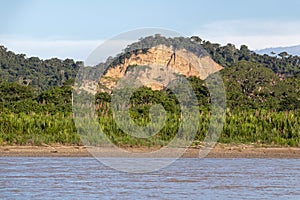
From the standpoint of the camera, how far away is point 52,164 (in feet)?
55.4

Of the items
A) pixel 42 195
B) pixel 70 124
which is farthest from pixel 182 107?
pixel 42 195

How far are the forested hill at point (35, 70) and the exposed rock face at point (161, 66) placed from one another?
8.12m

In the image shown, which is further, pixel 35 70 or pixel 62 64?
pixel 62 64

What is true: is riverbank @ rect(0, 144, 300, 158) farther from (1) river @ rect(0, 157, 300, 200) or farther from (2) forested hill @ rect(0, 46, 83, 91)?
(2) forested hill @ rect(0, 46, 83, 91)

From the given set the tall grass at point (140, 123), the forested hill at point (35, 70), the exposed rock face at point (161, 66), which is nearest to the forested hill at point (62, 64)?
the forested hill at point (35, 70)

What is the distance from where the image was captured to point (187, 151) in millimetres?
19812

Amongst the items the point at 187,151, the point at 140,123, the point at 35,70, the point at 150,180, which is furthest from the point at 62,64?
the point at 150,180

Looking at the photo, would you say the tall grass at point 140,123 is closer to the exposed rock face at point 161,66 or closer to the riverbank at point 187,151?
the riverbank at point 187,151

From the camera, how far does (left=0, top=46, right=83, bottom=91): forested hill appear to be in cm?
4444

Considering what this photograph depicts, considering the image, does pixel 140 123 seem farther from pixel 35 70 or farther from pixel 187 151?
pixel 35 70

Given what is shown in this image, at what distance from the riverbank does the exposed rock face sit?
32.6ft

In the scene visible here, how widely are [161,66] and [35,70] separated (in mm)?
17629

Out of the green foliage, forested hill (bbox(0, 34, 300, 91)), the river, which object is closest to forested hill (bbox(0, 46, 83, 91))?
forested hill (bbox(0, 34, 300, 91))

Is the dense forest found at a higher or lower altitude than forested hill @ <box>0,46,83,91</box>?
lower
